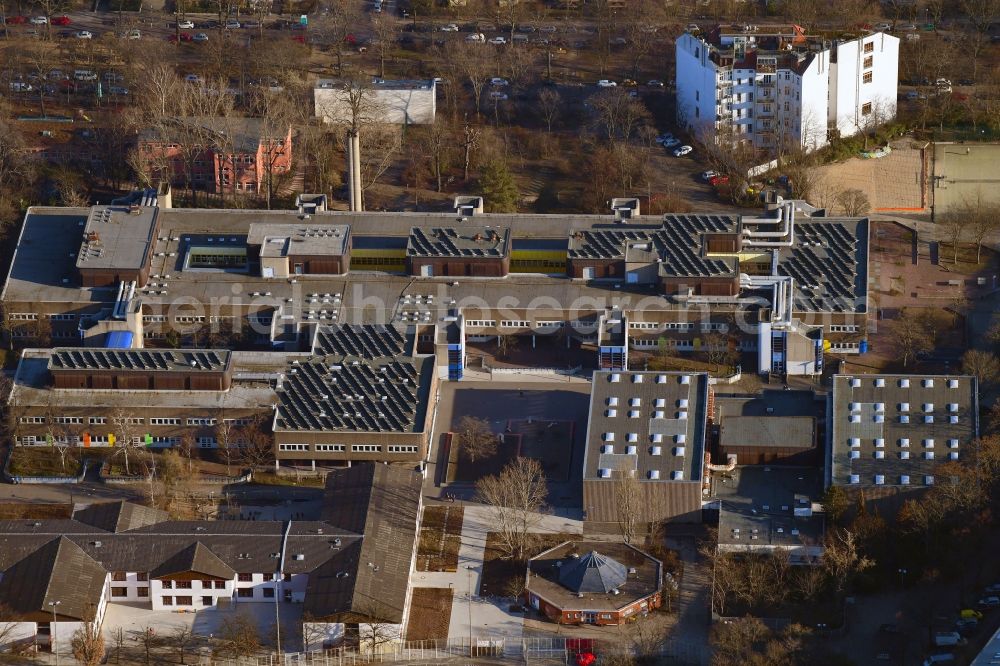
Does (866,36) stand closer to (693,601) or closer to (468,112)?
(468,112)

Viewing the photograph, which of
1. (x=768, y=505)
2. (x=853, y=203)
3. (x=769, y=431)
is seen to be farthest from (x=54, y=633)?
(x=853, y=203)

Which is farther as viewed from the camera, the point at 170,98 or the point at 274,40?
the point at 274,40

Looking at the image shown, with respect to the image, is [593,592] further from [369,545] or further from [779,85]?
[779,85]

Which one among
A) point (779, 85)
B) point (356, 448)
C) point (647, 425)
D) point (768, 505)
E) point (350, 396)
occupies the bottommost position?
point (768, 505)

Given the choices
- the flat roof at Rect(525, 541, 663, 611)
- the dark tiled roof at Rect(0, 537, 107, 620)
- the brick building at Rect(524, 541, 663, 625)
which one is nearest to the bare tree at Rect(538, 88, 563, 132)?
the flat roof at Rect(525, 541, 663, 611)

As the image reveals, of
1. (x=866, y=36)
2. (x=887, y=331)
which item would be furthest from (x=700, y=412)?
(x=866, y=36)

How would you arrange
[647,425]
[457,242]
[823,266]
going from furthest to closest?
[457,242], [823,266], [647,425]
